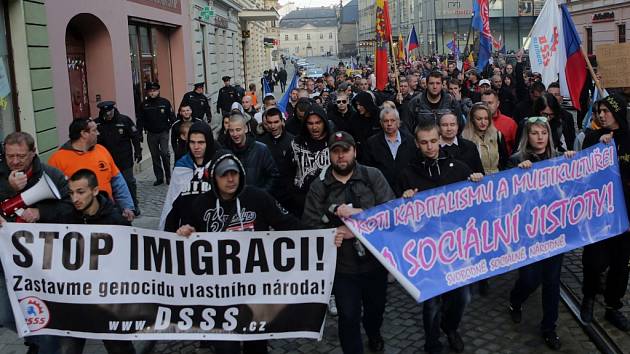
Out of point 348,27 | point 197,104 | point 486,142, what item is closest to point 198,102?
point 197,104

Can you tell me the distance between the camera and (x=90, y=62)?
1408 cm

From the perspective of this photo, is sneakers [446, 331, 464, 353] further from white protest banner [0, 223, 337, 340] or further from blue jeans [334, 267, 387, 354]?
white protest banner [0, 223, 337, 340]

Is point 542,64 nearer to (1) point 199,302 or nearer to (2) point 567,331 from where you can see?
(2) point 567,331

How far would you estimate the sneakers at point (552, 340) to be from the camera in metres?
4.98

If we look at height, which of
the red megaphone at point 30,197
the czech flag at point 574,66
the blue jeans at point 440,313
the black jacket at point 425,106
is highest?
the czech flag at point 574,66

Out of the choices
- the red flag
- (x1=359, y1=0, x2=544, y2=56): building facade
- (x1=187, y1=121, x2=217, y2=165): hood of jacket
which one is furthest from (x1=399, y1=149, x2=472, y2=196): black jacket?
(x1=359, y1=0, x2=544, y2=56): building facade

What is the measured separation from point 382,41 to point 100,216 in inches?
316

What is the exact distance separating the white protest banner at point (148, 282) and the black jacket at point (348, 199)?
0.58 ft

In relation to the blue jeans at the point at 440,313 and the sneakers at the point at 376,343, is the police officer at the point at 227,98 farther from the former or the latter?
the blue jeans at the point at 440,313

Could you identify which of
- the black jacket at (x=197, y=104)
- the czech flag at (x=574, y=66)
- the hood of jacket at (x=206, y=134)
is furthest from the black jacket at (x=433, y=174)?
the black jacket at (x=197, y=104)

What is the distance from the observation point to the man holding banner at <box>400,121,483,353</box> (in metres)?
4.83

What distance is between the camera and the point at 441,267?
15.1ft

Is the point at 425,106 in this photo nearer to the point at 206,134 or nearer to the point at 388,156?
the point at 388,156

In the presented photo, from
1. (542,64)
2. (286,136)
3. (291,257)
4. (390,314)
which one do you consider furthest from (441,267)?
(542,64)
